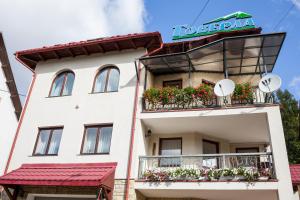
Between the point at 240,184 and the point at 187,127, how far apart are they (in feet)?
13.0

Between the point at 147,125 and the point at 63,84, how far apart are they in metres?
5.46

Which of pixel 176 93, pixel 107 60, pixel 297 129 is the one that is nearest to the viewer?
pixel 176 93

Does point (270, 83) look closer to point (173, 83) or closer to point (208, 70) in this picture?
point (208, 70)

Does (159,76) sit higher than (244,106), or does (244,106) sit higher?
(159,76)

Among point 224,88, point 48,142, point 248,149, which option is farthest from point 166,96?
point 48,142

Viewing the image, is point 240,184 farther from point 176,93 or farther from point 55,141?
point 55,141

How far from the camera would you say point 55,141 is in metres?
13.7

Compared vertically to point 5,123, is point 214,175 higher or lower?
lower

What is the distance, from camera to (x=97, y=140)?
13.0 meters

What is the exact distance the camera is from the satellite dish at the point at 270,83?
36.9ft

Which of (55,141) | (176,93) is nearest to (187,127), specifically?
(176,93)

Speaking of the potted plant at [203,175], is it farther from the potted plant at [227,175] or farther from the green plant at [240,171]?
the green plant at [240,171]

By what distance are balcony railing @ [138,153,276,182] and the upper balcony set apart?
2.40 m

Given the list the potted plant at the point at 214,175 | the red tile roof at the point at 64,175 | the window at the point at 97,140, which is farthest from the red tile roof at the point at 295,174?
the window at the point at 97,140
